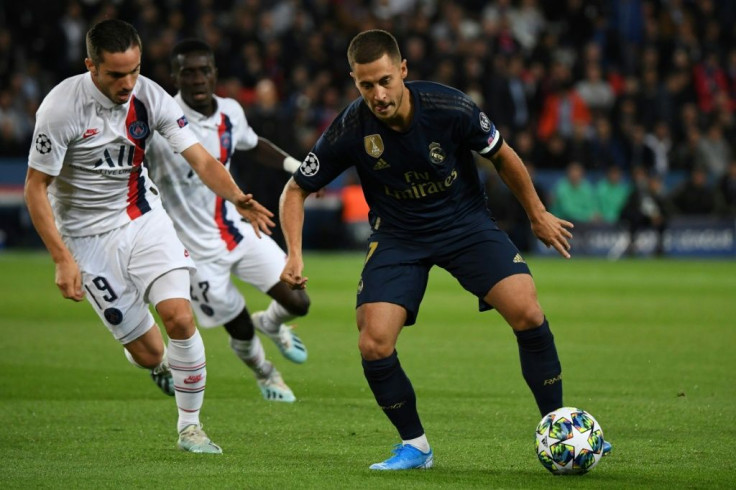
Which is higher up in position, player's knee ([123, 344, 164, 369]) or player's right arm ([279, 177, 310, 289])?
player's right arm ([279, 177, 310, 289])

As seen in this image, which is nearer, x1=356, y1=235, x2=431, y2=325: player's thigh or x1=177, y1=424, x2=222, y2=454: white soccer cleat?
x1=356, y1=235, x2=431, y2=325: player's thigh

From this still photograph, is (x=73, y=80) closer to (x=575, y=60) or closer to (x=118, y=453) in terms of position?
(x=118, y=453)

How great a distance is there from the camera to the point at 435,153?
20.9ft

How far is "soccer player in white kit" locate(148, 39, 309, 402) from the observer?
8961 millimetres

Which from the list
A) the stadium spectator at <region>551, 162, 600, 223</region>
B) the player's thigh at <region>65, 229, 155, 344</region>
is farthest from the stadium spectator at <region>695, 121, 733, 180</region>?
the player's thigh at <region>65, 229, 155, 344</region>

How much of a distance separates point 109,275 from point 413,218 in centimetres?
194

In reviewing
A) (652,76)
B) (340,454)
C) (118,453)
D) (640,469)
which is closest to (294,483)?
(340,454)

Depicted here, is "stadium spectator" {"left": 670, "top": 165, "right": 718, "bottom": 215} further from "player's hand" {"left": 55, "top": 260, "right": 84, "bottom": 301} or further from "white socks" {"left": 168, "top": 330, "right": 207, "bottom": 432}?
"player's hand" {"left": 55, "top": 260, "right": 84, "bottom": 301}

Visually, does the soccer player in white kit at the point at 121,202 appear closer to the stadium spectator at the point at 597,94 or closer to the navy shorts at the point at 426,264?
the navy shorts at the point at 426,264

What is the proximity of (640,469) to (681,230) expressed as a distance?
1798cm

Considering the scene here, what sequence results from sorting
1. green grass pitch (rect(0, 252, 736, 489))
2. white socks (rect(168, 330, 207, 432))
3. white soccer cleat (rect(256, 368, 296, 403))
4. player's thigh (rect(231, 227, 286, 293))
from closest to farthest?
green grass pitch (rect(0, 252, 736, 489)), white socks (rect(168, 330, 207, 432)), white soccer cleat (rect(256, 368, 296, 403)), player's thigh (rect(231, 227, 286, 293))

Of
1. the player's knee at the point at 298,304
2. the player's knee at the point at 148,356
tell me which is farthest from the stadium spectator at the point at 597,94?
the player's knee at the point at 148,356

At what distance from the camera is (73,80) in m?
6.99

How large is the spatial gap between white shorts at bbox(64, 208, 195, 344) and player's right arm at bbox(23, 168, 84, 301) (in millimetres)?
629
